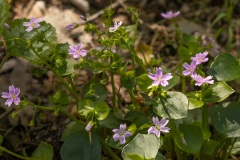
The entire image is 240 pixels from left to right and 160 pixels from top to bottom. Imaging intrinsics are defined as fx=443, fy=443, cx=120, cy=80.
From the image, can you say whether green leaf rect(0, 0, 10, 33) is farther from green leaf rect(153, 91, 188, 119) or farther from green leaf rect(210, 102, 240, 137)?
green leaf rect(210, 102, 240, 137)

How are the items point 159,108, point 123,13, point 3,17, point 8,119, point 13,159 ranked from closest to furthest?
point 159,108 → point 3,17 → point 13,159 → point 8,119 → point 123,13

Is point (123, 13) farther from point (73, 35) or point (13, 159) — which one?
point (13, 159)

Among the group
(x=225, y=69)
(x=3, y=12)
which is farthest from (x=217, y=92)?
(x=3, y=12)

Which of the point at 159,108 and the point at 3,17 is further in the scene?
the point at 3,17

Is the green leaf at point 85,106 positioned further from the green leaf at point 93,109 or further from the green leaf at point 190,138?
the green leaf at point 190,138


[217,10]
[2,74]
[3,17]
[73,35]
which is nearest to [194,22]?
[217,10]

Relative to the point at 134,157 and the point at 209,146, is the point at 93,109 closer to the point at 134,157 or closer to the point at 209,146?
the point at 134,157

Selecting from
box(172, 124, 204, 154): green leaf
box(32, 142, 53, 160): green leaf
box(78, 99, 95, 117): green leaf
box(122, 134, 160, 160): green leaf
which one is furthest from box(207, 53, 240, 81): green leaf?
box(32, 142, 53, 160): green leaf
